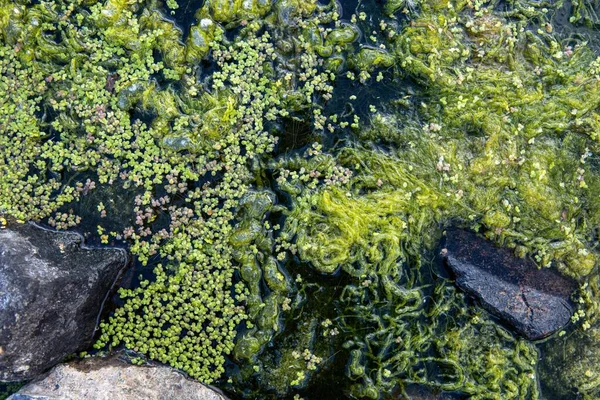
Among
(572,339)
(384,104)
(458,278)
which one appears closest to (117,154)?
(384,104)

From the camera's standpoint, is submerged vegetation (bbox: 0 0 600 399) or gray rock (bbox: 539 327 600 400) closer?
submerged vegetation (bbox: 0 0 600 399)

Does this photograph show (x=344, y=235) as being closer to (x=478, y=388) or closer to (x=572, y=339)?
(x=478, y=388)

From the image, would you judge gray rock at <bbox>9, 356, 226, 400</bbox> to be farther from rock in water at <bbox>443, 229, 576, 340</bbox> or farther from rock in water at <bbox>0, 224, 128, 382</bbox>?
rock in water at <bbox>443, 229, 576, 340</bbox>

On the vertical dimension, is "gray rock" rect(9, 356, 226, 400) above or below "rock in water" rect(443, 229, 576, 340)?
below

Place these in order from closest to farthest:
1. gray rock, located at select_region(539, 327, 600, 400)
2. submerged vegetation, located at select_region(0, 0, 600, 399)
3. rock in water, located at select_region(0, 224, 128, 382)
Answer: rock in water, located at select_region(0, 224, 128, 382), submerged vegetation, located at select_region(0, 0, 600, 399), gray rock, located at select_region(539, 327, 600, 400)

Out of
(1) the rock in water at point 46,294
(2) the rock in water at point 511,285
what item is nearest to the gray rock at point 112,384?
(1) the rock in water at point 46,294

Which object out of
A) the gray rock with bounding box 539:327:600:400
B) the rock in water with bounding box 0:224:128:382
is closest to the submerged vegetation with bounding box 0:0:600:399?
the gray rock with bounding box 539:327:600:400
